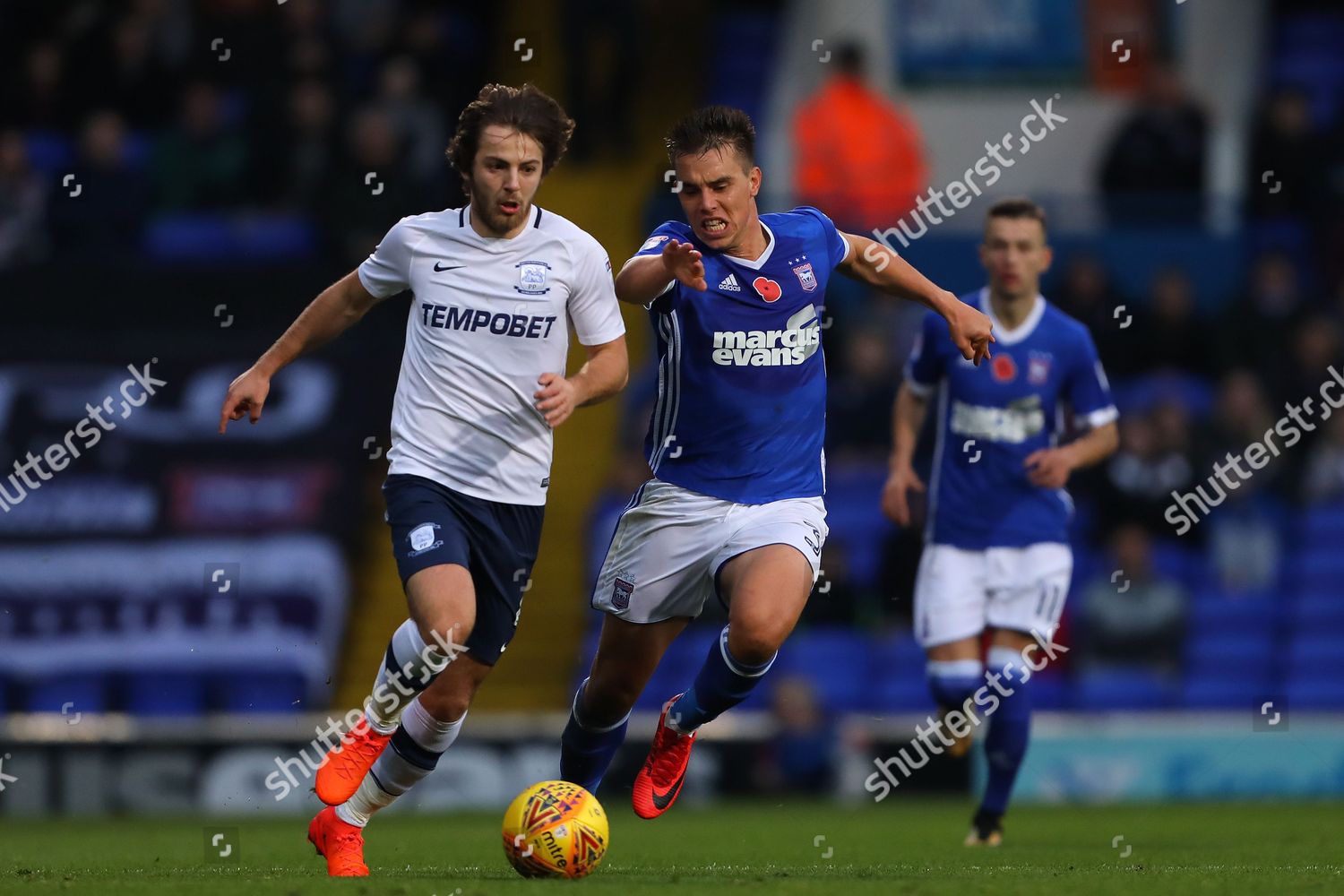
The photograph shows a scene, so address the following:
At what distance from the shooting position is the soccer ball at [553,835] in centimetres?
685

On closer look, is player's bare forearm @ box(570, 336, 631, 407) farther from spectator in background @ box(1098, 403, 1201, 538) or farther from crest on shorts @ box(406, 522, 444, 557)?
spectator in background @ box(1098, 403, 1201, 538)

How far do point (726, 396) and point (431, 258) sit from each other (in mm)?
1243

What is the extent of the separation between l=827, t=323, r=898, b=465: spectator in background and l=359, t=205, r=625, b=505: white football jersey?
7.33 m

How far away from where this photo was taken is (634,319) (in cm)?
1748

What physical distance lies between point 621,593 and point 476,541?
735 mm

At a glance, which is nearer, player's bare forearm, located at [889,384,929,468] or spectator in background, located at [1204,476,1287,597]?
player's bare forearm, located at [889,384,929,468]

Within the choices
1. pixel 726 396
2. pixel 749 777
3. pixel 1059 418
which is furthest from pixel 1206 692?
pixel 726 396

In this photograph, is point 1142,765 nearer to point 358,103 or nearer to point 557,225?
point 557,225

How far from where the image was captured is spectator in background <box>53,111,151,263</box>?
16188 mm

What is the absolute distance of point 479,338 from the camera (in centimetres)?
746

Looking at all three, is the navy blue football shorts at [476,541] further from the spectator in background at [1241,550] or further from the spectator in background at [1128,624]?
the spectator in background at [1241,550]

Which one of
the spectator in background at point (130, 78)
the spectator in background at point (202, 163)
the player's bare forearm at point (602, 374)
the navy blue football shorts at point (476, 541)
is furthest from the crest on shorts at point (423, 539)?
the spectator in background at point (130, 78)

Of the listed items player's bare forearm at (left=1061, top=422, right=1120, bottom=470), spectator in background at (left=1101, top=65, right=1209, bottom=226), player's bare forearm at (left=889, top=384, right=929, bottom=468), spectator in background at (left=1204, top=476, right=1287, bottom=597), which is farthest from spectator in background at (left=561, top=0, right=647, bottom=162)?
player's bare forearm at (left=1061, top=422, right=1120, bottom=470)

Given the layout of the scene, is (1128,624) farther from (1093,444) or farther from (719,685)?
(719,685)
